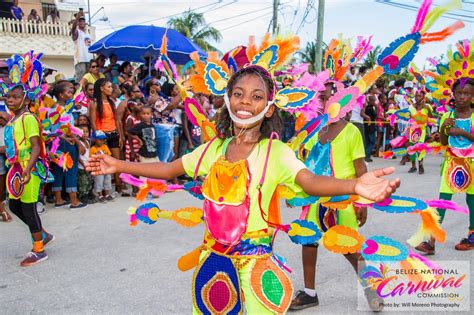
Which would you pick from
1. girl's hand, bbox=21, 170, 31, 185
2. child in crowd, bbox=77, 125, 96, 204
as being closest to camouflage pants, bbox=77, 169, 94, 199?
child in crowd, bbox=77, 125, 96, 204

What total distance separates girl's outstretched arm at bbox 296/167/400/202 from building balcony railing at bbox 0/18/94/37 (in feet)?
68.5

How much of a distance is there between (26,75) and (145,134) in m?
2.89

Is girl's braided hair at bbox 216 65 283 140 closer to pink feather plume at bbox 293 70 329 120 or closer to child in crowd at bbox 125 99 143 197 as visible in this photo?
pink feather plume at bbox 293 70 329 120

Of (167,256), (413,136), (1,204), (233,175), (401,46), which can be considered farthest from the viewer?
(1,204)

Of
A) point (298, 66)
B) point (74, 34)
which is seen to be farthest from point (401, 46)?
point (74, 34)

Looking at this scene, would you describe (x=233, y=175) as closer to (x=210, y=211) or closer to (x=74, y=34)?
(x=210, y=211)

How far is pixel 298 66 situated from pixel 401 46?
33.4 inches

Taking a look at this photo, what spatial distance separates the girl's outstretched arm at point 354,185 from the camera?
1.61 metres

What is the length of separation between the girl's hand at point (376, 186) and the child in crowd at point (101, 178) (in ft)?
17.4

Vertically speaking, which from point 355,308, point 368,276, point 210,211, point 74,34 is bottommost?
point 355,308

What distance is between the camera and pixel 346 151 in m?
3.12

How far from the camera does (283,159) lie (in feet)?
6.81

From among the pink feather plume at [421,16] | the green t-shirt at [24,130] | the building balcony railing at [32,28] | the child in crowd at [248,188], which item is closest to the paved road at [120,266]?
the green t-shirt at [24,130]

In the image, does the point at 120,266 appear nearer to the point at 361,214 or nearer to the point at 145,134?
the point at 361,214
